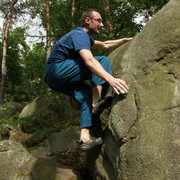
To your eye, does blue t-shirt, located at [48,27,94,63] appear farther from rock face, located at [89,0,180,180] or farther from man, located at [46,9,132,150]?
rock face, located at [89,0,180,180]

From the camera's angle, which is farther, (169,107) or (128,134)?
(128,134)

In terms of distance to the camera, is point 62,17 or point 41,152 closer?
point 41,152

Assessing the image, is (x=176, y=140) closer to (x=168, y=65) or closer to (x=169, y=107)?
(x=169, y=107)

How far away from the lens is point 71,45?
3.23m

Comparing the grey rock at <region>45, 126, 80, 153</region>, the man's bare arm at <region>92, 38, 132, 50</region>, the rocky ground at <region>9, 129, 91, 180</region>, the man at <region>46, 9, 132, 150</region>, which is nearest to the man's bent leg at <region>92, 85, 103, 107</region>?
the man at <region>46, 9, 132, 150</region>

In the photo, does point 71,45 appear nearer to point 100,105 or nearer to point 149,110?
point 100,105

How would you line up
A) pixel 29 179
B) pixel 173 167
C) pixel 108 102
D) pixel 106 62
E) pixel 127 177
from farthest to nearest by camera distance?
pixel 29 179 < pixel 106 62 < pixel 108 102 < pixel 127 177 < pixel 173 167

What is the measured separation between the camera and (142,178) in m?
2.54

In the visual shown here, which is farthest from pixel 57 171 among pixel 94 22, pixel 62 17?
pixel 62 17

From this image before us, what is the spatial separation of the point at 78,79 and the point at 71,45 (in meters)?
0.56

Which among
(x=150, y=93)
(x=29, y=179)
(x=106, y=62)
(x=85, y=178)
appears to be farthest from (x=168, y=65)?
(x=29, y=179)

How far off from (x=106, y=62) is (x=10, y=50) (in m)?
24.1

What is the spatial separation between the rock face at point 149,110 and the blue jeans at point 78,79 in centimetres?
39

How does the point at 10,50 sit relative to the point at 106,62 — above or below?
above
